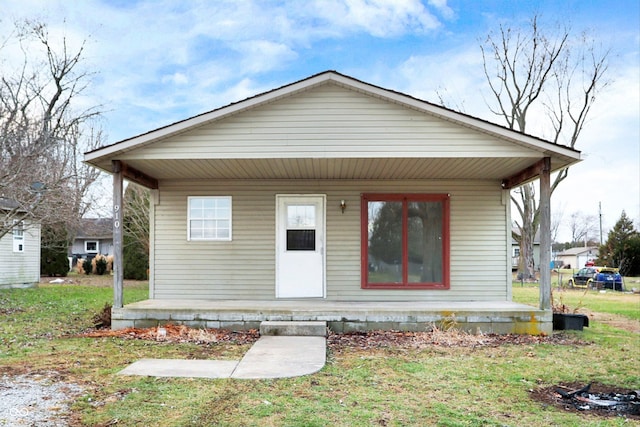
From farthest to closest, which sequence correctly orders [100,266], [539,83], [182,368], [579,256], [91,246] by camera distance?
1. [579,256]
2. [91,246]
3. [539,83]
4. [100,266]
5. [182,368]

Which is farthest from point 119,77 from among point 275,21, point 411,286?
point 411,286

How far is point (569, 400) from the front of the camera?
4.56 metres

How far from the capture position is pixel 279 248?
9.60m

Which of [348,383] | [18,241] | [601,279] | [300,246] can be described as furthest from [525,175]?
[18,241]

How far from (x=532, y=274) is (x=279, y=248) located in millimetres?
19787

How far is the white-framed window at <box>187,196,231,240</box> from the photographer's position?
31.9ft

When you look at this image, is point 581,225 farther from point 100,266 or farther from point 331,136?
point 331,136

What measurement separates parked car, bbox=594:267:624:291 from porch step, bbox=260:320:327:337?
56.8ft

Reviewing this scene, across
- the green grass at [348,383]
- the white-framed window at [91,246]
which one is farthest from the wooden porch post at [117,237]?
the white-framed window at [91,246]

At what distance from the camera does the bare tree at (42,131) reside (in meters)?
11.7

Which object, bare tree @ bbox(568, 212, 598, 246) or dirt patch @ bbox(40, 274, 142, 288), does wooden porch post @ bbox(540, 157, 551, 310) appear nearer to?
dirt patch @ bbox(40, 274, 142, 288)

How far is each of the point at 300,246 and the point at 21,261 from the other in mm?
12933

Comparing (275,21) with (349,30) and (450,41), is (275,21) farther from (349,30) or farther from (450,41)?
(450,41)

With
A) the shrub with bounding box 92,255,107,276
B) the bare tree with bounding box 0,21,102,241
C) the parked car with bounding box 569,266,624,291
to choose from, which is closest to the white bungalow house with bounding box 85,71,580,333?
the bare tree with bounding box 0,21,102,241
